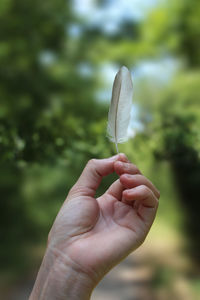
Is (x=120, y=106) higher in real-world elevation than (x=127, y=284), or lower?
higher

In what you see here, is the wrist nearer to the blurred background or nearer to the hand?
the hand

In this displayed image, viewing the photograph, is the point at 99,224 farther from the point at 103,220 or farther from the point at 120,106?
the point at 120,106

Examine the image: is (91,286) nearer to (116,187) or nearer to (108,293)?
(116,187)

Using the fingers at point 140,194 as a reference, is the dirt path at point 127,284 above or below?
below

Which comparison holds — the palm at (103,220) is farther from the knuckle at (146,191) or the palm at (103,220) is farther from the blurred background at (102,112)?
the blurred background at (102,112)

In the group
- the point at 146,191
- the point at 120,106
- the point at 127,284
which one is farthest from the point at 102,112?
the point at 146,191

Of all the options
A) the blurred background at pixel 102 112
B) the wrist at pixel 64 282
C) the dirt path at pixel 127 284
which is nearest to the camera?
the wrist at pixel 64 282

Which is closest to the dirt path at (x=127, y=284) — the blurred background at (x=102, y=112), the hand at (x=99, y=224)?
the blurred background at (x=102, y=112)

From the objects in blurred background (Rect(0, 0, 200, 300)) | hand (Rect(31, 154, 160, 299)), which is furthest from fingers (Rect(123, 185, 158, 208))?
blurred background (Rect(0, 0, 200, 300))
